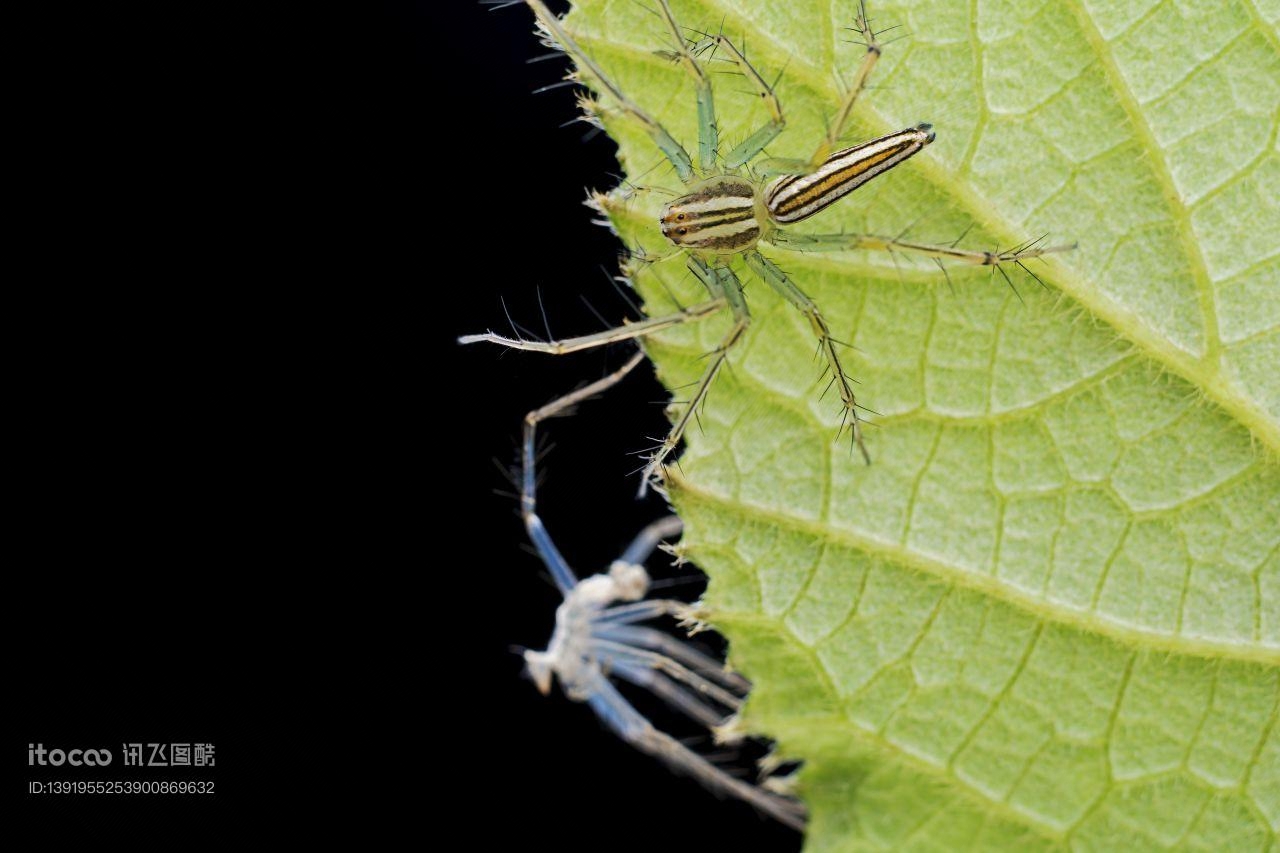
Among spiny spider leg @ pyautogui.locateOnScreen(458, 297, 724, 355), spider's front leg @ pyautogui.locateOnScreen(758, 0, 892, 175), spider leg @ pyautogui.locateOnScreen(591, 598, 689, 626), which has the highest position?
spider's front leg @ pyautogui.locateOnScreen(758, 0, 892, 175)

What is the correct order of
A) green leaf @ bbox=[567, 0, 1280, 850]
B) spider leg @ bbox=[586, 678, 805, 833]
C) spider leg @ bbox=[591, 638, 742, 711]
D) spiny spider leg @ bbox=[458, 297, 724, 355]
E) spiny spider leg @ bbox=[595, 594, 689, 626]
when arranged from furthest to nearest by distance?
spiny spider leg @ bbox=[595, 594, 689, 626]
spider leg @ bbox=[591, 638, 742, 711]
spider leg @ bbox=[586, 678, 805, 833]
spiny spider leg @ bbox=[458, 297, 724, 355]
green leaf @ bbox=[567, 0, 1280, 850]

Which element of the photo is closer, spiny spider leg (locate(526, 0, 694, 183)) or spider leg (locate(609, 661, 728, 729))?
spiny spider leg (locate(526, 0, 694, 183))

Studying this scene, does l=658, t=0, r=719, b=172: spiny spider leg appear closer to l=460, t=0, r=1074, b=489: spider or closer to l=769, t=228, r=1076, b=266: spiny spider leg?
l=460, t=0, r=1074, b=489: spider

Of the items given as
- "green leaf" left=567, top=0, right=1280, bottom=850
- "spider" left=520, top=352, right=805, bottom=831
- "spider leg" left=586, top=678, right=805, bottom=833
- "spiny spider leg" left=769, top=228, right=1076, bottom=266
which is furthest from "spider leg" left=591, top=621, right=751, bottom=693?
"spiny spider leg" left=769, top=228, right=1076, bottom=266

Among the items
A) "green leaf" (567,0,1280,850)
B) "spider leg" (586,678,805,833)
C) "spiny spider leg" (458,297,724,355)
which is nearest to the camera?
"green leaf" (567,0,1280,850)

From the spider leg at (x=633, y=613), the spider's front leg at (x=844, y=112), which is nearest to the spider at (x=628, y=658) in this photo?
the spider leg at (x=633, y=613)

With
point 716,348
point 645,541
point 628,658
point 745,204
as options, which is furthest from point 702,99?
point 628,658

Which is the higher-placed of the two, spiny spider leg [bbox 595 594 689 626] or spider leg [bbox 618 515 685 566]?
spider leg [bbox 618 515 685 566]

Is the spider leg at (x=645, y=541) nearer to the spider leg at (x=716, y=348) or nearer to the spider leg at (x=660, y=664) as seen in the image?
the spider leg at (x=660, y=664)
